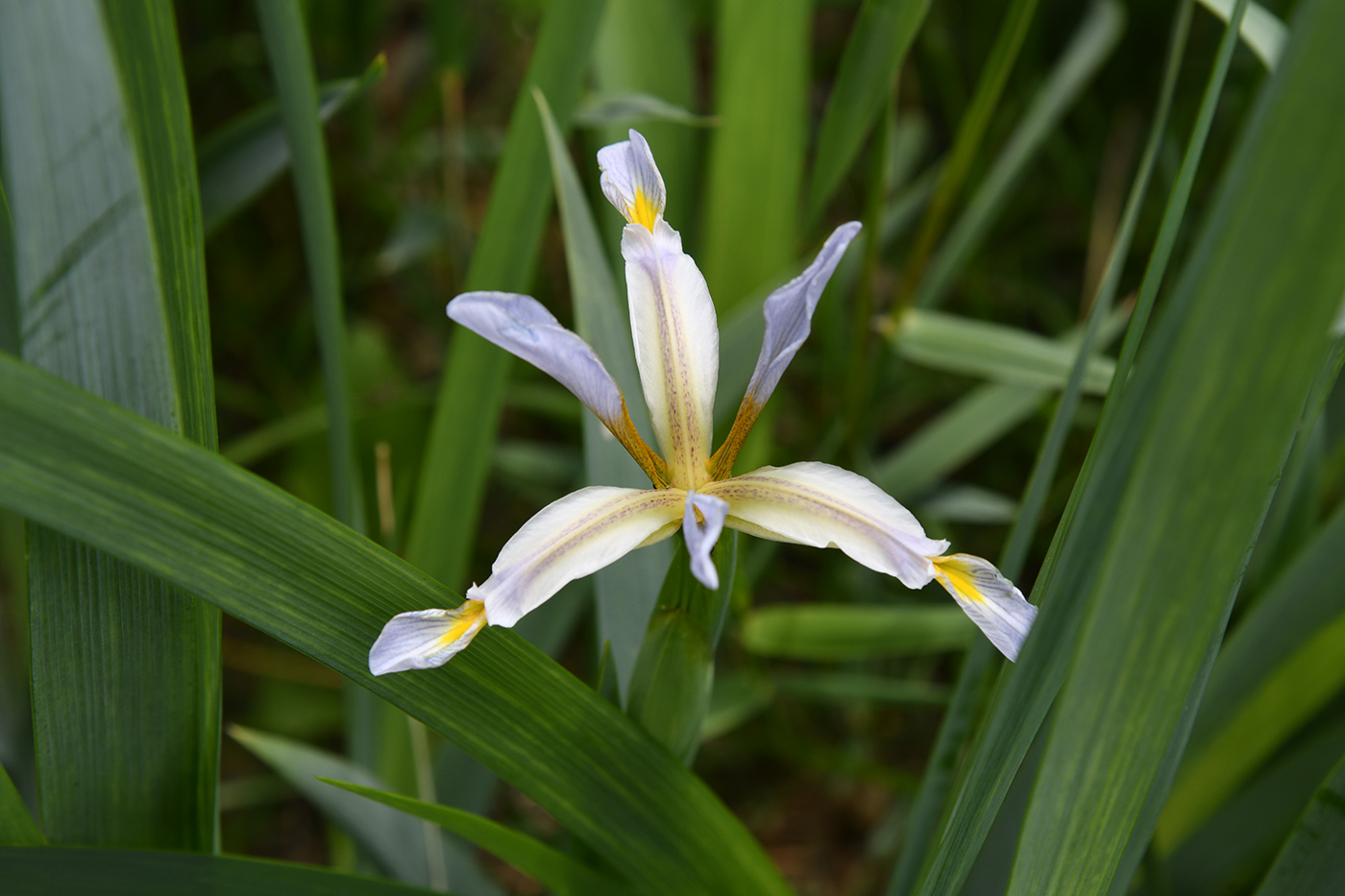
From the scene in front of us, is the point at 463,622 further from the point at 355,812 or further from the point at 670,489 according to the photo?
the point at 355,812

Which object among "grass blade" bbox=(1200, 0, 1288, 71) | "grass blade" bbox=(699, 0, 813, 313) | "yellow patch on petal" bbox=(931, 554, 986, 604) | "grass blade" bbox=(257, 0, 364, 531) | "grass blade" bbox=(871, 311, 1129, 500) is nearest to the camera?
"yellow patch on petal" bbox=(931, 554, 986, 604)

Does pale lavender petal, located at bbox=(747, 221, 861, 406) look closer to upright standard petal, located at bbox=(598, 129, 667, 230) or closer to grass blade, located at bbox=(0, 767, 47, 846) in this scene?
upright standard petal, located at bbox=(598, 129, 667, 230)

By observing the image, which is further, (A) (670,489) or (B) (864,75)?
(B) (864,75)

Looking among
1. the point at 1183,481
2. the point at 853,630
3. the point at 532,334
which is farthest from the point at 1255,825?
the point at 532,334

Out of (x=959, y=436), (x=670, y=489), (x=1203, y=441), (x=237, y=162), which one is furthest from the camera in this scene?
(x=959, y=436)

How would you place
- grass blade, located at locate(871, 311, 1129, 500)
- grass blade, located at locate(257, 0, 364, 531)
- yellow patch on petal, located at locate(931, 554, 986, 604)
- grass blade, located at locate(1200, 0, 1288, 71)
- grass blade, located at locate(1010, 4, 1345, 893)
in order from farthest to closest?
grass blade, located at locate(871, 311, 1129, 500)
grass blade, located at locate(1200, 0, 1288, 71)
grass blade, located at locate(257, 0, 364, 531)
yellow patch on petal, located at locate(931, 554, 986, 604)
grass blade, located at locate(1010, 4, 1345, 893)

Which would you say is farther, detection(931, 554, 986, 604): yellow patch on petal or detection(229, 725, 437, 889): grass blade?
detection(229, 725, 437, 889): grass blade

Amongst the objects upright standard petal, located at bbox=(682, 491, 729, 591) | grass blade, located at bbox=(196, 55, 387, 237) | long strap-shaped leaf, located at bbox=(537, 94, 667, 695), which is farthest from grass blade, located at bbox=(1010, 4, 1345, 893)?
grass blade, located at bbox=(196, 55, 387, 237)
